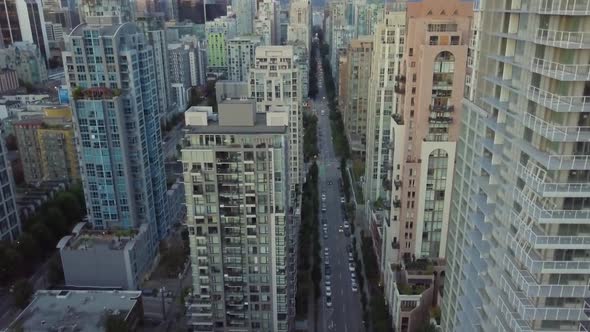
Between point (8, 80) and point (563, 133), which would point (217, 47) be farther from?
point (563, 133)

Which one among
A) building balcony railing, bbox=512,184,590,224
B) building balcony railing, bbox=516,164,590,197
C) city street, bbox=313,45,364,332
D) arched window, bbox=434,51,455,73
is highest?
arched window, bbox=434,51,455,73

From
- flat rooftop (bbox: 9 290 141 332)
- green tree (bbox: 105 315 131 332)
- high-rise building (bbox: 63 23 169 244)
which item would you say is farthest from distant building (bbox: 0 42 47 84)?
green tree (bbox: 105 315 131 332)

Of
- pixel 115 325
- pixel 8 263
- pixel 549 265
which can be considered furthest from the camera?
pixel 8 263

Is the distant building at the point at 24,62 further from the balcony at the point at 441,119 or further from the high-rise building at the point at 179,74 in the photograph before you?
the balcony at the point at 441,119

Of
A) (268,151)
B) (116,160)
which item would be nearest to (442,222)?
(268,151)

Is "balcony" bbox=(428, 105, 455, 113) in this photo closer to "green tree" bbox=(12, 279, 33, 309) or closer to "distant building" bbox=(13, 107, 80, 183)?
"green tree" bbox=(12, 279, 33, 309)

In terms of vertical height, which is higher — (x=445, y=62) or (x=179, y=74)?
(x=445, y=62)

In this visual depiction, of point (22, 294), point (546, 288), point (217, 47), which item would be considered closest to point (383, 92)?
point (546, 288)

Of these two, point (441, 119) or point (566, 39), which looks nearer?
point (566, 39)
